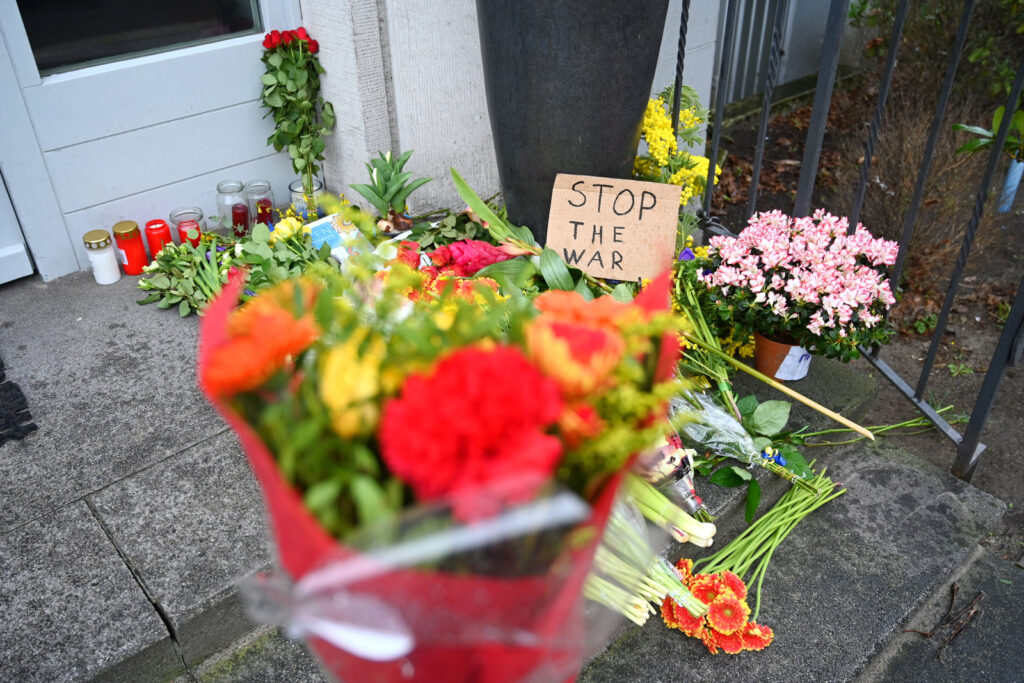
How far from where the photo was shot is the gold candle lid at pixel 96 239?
2.38m

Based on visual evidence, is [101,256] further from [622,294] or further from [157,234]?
[622,294]

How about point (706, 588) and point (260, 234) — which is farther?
point (260, 234)

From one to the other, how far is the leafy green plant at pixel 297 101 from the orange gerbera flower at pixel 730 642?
1.91m

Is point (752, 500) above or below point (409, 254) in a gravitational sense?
below

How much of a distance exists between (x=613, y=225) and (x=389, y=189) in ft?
2.52

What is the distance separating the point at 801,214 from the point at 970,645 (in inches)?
46.5

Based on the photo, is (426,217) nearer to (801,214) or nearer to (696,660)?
(801,214)

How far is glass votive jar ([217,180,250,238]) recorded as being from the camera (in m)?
2.60

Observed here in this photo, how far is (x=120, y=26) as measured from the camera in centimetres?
232

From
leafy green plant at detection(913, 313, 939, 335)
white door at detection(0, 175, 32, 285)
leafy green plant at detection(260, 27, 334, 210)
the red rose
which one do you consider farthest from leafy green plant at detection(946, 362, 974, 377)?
white door at detection(0, 175, 32, 285)

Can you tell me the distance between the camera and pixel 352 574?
1.83ft

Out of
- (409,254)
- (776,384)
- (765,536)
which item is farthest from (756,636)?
(409,254)

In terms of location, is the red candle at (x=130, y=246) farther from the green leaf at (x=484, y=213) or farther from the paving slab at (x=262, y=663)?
the paving slab at (x=262, y=663)

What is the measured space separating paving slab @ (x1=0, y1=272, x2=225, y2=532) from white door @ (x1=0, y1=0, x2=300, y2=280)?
0.68 feet
